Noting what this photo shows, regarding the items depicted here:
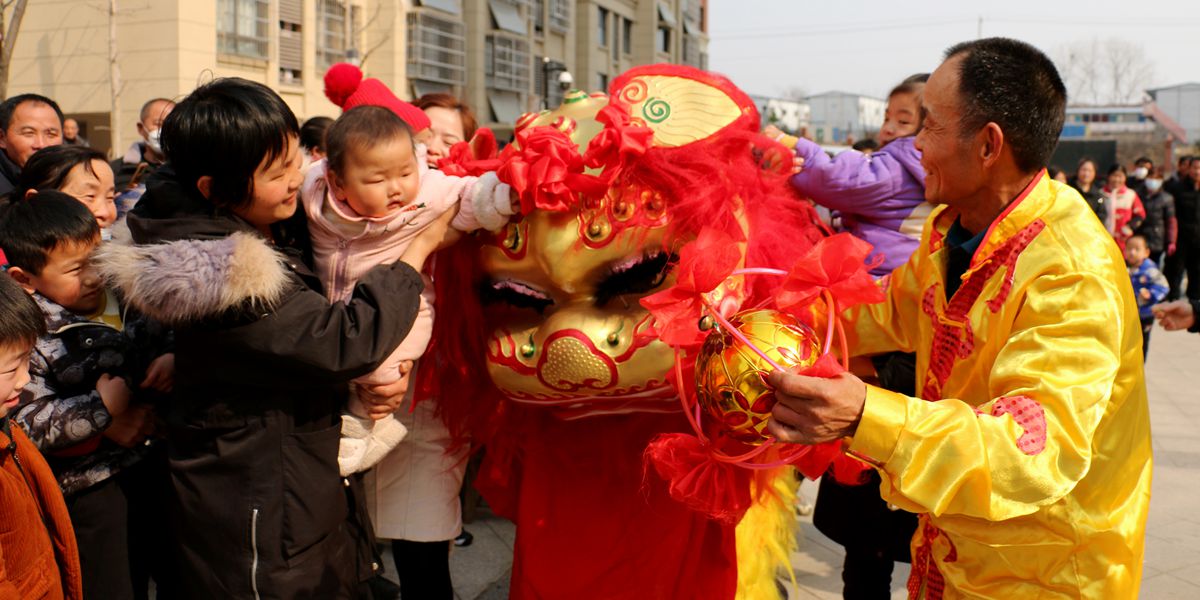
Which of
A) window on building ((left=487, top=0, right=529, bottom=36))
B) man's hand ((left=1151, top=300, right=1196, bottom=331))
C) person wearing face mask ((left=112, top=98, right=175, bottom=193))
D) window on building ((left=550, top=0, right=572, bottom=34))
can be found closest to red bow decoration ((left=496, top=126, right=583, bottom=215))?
man's hand ((left=1151, top=300, right=1196, bottom=331))

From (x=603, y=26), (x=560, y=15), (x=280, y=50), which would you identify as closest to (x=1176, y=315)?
(x=280, y=50)

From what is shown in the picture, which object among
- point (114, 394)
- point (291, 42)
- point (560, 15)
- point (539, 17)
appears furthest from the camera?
point (560, 15)

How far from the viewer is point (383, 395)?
2463mm

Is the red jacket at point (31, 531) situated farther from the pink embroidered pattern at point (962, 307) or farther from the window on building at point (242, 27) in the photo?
the window on building at point (242, 27)

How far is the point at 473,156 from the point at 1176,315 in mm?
2061

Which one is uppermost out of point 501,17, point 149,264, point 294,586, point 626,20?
point 626,20

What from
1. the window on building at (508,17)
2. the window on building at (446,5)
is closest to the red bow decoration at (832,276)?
the window on building at (446,5)

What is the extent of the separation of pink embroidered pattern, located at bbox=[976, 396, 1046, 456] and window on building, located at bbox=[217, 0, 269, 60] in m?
15.6

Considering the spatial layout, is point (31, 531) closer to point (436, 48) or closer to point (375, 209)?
point (375, 209)

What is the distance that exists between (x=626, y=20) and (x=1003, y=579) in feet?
104

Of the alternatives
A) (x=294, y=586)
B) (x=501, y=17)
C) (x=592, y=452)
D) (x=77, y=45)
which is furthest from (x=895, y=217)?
(x=501, y=17)

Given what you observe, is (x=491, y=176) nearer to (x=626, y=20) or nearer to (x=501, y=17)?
(x=501, y=17)

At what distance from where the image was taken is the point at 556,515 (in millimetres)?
2820

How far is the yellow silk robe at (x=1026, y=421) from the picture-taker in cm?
151
